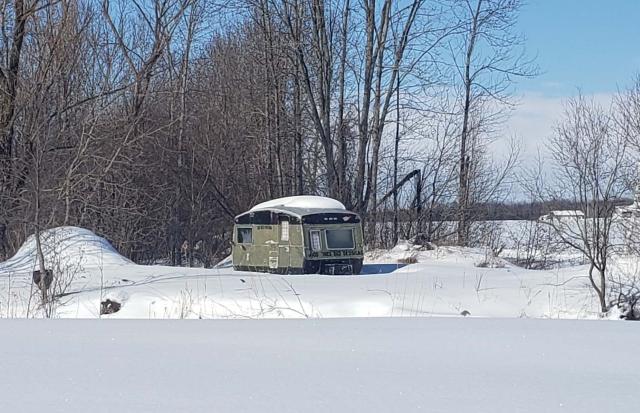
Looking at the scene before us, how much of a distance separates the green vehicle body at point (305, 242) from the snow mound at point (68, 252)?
3022mm

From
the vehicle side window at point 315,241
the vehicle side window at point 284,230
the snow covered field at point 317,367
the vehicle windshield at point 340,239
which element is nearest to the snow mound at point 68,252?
the vehicle side window at point 284,230

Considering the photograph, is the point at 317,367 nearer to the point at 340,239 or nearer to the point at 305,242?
the point at 305,242

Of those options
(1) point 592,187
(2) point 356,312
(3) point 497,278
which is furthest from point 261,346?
(3) point 497,278

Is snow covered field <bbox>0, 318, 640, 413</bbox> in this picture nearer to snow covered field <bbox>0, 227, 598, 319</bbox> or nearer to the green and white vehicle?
snow covered field <bbox>0, 227, 598, 319</bbox>

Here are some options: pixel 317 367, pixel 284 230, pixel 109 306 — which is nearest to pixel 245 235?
pixel 284 230

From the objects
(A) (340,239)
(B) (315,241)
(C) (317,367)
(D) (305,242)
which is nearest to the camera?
(C) (317,367)

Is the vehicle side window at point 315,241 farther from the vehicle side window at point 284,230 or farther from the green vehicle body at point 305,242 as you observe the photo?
the vehicle side window at point 284,230

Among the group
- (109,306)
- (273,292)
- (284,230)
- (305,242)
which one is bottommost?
(109,306)

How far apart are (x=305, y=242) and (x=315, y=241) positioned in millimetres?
260

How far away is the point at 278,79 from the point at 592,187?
15.3 meters

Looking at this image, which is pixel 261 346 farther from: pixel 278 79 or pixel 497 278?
pixel 278 79

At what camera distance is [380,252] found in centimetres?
2261

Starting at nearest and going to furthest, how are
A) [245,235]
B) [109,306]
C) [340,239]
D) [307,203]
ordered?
1. [109,306]
2. [340,239]
3. [307,203]
4. [245,235]

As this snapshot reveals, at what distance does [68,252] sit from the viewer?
54.2 ft
